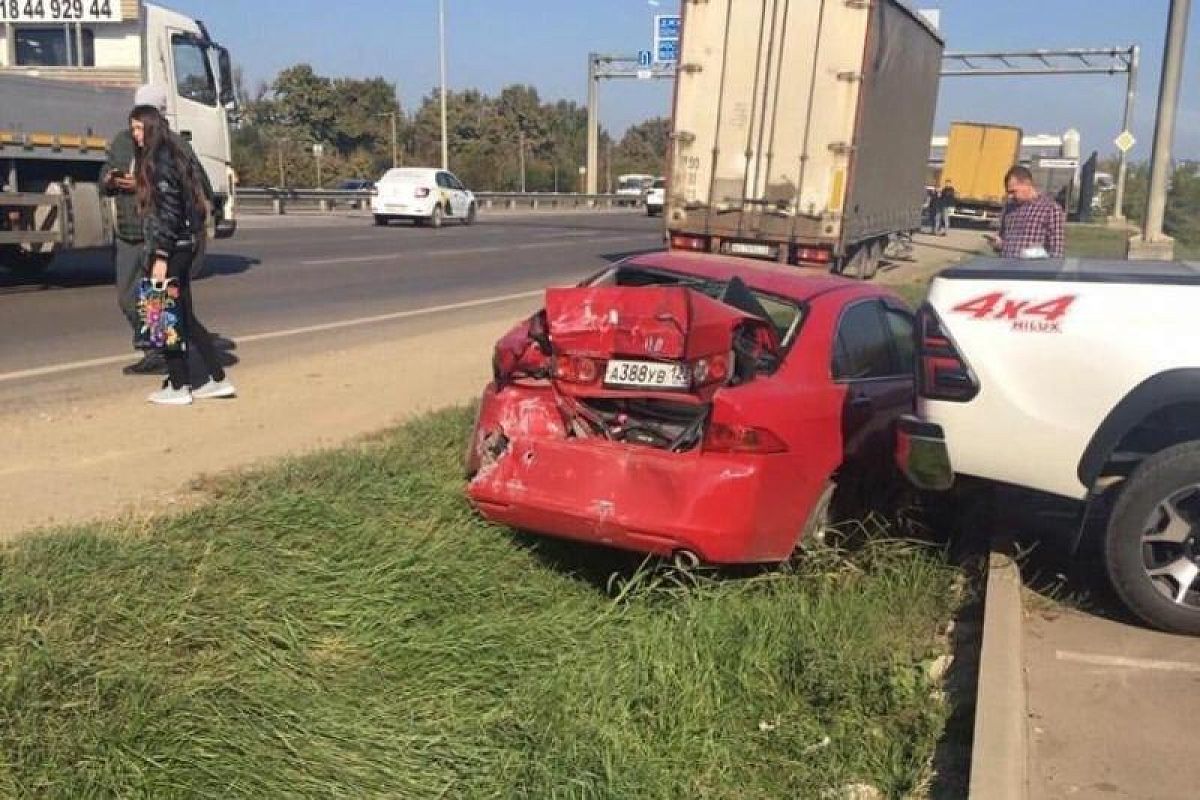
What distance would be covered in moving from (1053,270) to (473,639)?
9.22 feet

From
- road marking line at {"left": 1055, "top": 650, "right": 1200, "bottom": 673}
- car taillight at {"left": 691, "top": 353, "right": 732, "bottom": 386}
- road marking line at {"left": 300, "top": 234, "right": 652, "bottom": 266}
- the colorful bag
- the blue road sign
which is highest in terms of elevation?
the blue road sign

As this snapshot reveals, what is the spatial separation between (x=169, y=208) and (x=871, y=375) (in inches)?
177

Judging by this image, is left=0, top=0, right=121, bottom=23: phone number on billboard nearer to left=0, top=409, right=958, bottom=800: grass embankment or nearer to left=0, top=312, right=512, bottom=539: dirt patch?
left=0, top=312, right=512, bottom=539: dirt patch

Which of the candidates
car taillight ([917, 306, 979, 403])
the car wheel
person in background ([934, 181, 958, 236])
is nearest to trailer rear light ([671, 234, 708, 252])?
the car wheel

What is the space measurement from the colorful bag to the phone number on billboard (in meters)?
9.11

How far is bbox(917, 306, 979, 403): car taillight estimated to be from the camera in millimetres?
4590

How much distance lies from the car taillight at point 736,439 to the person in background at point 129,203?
4.49 metres

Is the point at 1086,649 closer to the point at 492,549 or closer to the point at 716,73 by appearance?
the point at 492,549

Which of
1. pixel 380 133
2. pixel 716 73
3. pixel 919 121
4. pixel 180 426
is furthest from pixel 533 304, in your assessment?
pixel 380 133

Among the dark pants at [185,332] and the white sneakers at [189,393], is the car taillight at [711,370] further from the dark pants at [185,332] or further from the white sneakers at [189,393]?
the white sneakers at [189,393]

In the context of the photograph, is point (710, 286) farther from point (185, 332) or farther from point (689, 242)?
point (689, 242)

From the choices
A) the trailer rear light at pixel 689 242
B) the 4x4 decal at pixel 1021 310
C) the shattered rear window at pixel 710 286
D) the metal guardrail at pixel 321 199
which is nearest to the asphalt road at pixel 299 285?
the trailer rear light at pixel 689 242

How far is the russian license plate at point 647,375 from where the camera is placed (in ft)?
15.3

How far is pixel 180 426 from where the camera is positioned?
23.1ft
